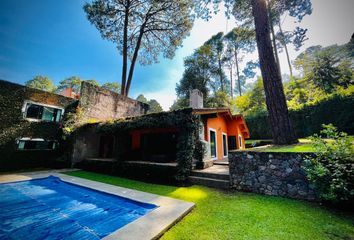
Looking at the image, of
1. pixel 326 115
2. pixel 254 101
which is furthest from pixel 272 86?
pixel 254 101

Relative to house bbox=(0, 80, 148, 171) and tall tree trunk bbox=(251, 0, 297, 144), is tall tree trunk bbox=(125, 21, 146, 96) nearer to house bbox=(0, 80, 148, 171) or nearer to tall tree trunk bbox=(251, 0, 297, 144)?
house bbox=(0, 80, 148, 171)

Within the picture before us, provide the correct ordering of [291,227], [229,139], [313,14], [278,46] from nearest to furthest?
1. [291,227]
2. [313,14]
3. [229,139]
4. [278,46]

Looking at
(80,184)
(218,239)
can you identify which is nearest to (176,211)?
(218,239)

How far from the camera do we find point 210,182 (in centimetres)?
642

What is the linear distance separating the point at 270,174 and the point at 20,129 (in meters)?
15.9

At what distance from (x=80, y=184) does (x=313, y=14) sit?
17.9 metres

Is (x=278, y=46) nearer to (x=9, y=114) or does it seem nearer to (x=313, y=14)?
(x=313, y=14)

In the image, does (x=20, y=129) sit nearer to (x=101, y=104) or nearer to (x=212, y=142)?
(x=101, y=104)

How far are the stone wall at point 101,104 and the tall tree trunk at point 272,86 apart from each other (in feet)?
43.9

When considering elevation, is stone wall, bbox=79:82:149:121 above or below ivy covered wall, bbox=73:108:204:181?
above

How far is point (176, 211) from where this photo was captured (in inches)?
156

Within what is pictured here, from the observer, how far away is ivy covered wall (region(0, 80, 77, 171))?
10094mm

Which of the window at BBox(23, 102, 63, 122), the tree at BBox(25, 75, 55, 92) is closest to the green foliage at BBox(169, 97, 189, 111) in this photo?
the window at BBox(23, 102, 63, 122)

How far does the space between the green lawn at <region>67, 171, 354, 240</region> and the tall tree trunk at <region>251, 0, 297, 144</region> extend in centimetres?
304
